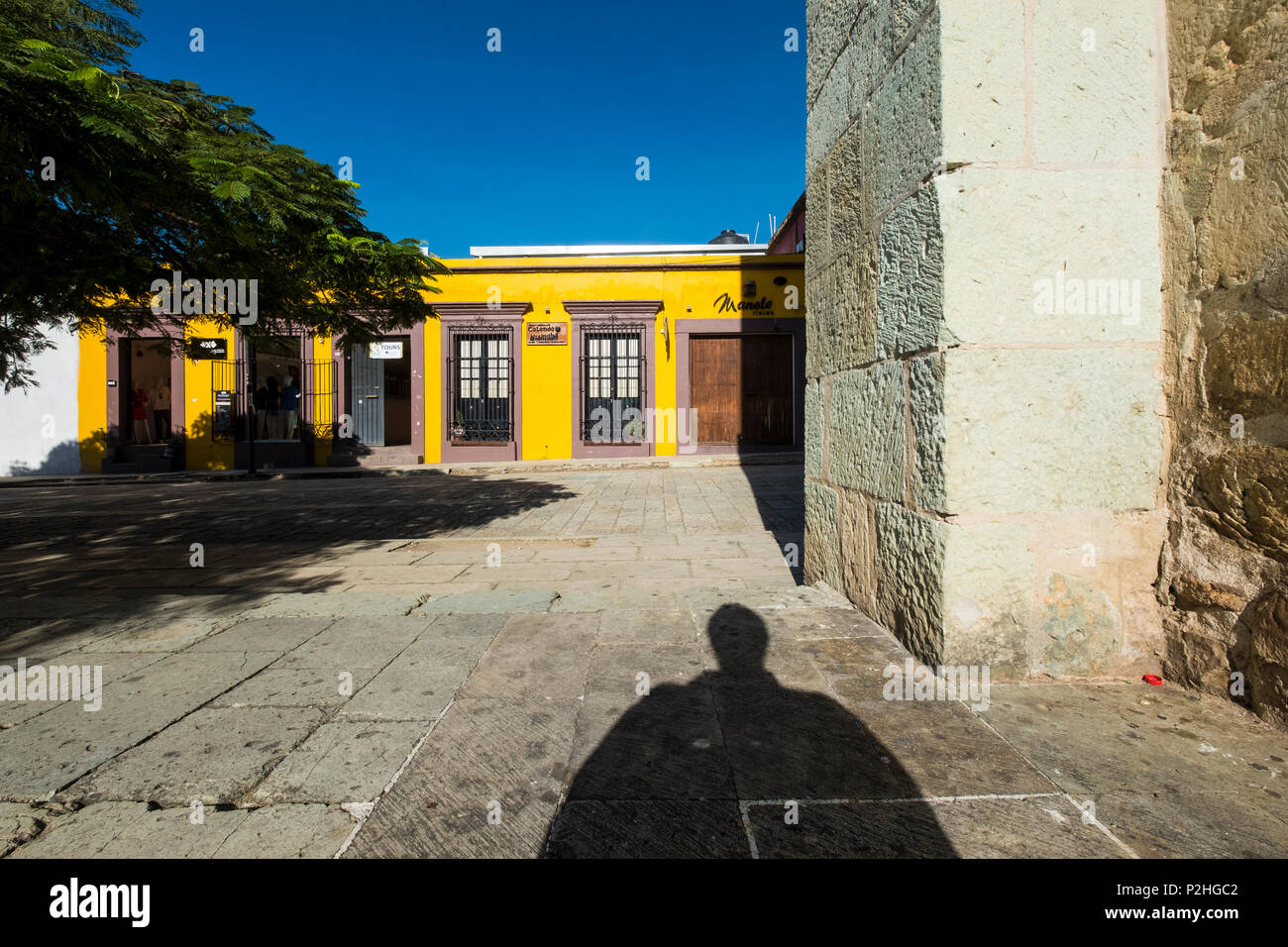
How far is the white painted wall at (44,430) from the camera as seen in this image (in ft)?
51.1

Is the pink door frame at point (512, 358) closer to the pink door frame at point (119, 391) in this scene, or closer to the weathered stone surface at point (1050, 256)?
the pink door frame at point (119, 391)

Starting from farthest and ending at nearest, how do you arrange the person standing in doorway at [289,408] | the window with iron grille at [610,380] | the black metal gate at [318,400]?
the person standing in doorway at [289,408] → the black metal gate at [318,400] → the window with iron grille at [610,380]

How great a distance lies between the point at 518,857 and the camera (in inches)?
51.0

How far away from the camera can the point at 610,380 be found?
1556 centimetres

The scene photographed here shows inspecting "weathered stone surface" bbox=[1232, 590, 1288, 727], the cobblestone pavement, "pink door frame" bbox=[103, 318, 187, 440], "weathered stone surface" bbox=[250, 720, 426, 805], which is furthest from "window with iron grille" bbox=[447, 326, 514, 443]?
"weathered stone surface" bbox=[1232, 590, 1288, 727]

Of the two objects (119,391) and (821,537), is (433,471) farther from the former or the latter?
(821,537)

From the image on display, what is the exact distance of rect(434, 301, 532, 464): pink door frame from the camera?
15.4 m

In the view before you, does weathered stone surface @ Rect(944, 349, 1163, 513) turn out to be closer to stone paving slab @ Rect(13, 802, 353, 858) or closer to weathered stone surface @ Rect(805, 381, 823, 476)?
weathered stone surface @ Rect(805, 381, 823, 476)

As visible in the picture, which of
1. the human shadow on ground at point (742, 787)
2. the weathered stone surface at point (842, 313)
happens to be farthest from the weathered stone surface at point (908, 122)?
the human shadow on ground at point (742, 787)

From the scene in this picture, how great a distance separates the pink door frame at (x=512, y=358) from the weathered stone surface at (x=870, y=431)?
12991 mm

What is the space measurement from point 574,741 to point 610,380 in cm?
1417

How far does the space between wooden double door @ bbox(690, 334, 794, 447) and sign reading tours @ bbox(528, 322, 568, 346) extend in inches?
132
